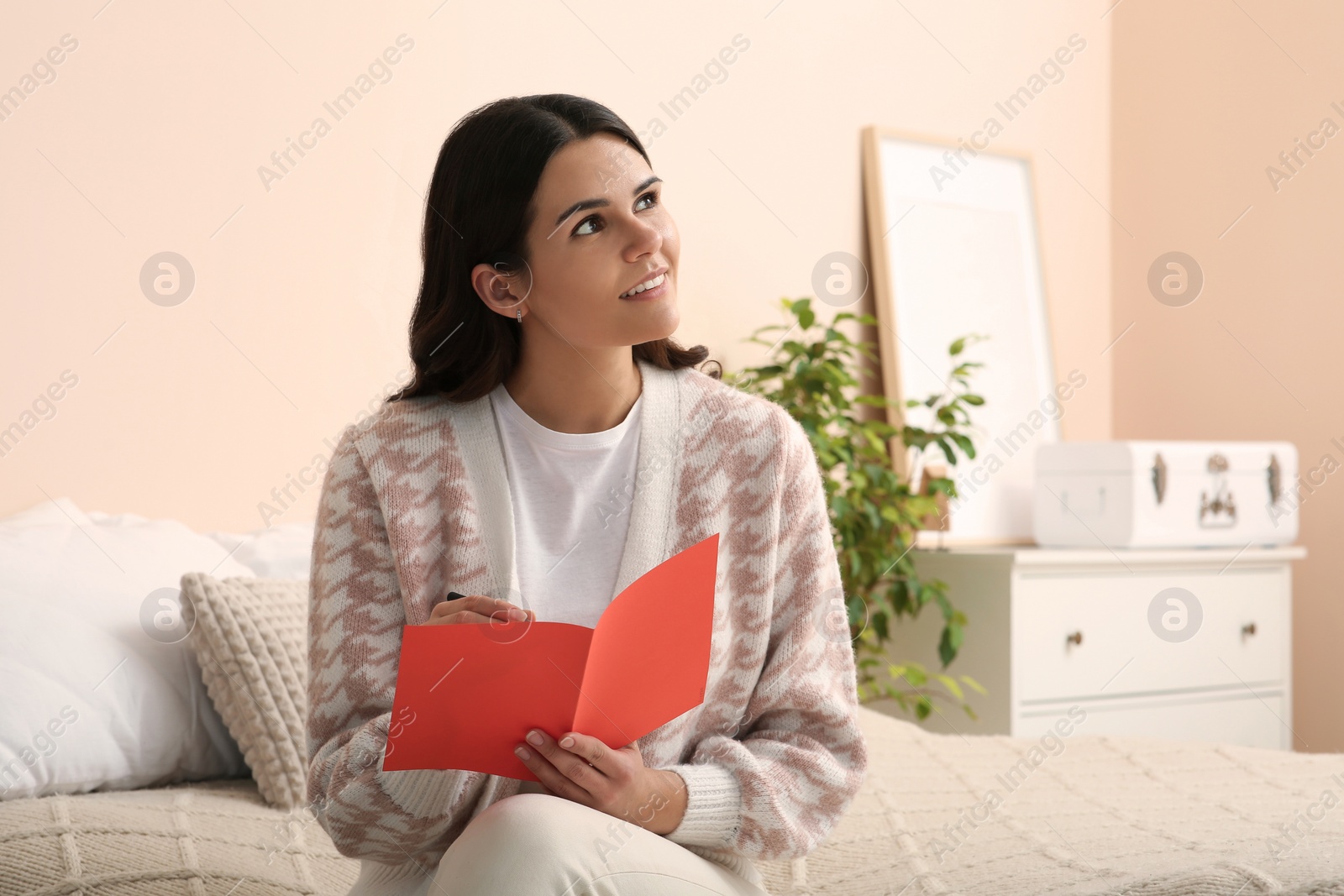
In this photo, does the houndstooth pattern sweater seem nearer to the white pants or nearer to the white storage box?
the white pants

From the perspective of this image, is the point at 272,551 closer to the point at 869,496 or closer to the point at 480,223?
the point at 480,223

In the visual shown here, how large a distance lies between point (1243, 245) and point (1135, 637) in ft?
3.88

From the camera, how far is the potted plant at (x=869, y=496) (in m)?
2.49

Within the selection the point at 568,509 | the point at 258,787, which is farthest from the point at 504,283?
the point at 258,787

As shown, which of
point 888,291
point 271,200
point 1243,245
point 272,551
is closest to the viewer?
point 272,551

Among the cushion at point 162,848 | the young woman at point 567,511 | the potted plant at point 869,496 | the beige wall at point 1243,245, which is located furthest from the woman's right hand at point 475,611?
the beige wall at point 1243,245

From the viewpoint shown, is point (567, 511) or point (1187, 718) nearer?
point (567, 511)

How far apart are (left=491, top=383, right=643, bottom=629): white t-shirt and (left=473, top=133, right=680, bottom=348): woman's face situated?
115 millimetres

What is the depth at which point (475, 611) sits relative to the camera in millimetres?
1008

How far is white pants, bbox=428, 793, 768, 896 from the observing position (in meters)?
0.91

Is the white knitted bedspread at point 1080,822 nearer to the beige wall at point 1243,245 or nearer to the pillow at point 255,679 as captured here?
the pillow at point 255,679

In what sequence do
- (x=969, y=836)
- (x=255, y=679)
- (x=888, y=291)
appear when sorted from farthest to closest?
(x=888, y=291), (x=255, y=679), (x=969, y=836)

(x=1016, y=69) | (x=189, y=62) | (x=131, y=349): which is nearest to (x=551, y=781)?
(x=131, y=349)

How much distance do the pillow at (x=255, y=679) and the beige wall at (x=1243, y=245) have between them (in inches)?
102
